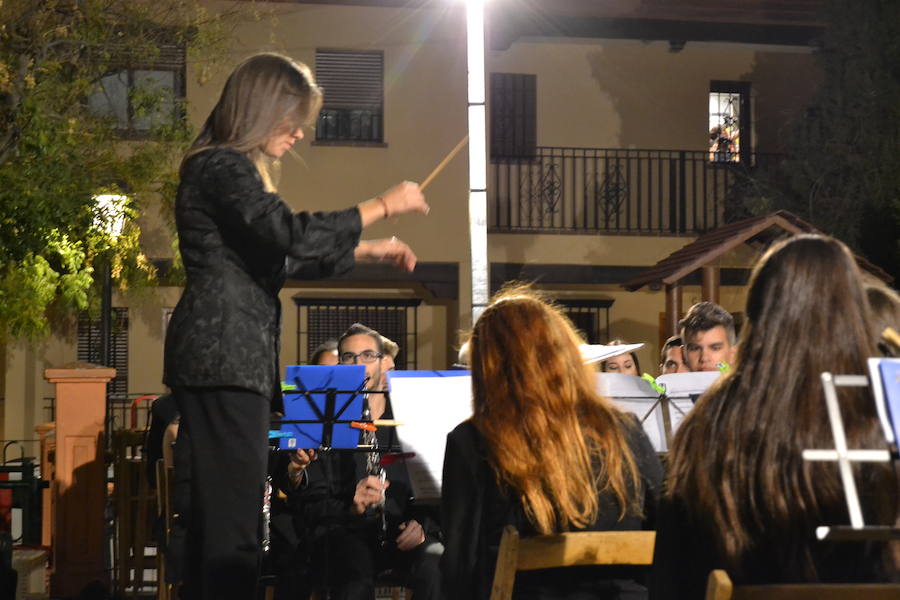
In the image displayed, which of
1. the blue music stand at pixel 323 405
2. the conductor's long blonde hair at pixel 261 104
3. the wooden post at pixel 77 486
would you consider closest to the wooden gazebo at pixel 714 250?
the wooden post at pixel 77 486

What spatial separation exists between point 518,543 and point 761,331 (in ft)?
2.88

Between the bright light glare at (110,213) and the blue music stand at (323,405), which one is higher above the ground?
the bright light glare at (110,213)

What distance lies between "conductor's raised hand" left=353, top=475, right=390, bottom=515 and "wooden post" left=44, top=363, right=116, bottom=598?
335 cm

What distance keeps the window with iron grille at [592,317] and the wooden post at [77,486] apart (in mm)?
10522

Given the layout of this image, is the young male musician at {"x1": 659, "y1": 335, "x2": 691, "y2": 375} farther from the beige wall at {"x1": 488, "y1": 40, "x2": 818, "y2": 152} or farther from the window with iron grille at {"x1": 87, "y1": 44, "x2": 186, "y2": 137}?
the beige wall at {"x1": 488, "y1": 40, "x2": 818, "y2": 152}

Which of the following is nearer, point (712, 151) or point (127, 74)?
point (127, 74)

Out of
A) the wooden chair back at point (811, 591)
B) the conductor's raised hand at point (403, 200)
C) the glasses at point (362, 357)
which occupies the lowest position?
the wooden chair back at point (811, 591)

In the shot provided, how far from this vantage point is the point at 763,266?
8.51ft

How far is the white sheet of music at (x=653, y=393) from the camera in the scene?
5512 millimetres

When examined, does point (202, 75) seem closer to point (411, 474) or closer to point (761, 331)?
point (411, 474)

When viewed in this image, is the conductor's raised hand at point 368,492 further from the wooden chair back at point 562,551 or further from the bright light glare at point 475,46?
the bright light glare at point 475,46

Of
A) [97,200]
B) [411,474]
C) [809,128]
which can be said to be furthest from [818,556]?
[809,128]

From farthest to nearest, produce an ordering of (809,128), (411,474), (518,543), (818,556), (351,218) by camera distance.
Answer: (809,128) < (411,474) < (351,218) < (518,543) < (818,556)

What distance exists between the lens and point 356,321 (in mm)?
17578
